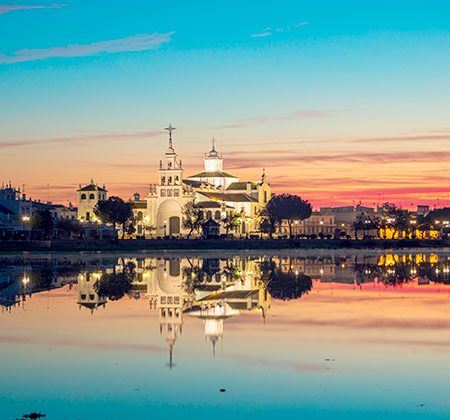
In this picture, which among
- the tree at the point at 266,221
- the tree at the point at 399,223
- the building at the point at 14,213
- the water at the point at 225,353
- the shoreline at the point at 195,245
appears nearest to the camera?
the water at the point at 225,353

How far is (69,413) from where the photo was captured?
13953 millimetres

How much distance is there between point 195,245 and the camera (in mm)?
101312

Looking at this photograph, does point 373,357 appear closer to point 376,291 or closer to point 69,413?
point 69,413

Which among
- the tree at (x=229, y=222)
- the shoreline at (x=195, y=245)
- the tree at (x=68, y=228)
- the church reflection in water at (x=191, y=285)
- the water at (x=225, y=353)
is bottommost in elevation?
the water at (x=225, y=353)

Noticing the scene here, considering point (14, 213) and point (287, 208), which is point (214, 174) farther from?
point (14, 213)

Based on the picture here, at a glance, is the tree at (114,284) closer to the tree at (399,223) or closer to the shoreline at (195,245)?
the shoreline at (195,245)

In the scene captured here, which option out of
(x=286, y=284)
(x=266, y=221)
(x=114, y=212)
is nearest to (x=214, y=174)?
(x=266, y=221)

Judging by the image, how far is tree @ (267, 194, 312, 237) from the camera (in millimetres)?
148000

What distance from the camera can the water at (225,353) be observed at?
14.5m

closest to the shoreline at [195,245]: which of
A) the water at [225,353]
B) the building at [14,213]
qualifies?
the building at [14,213]

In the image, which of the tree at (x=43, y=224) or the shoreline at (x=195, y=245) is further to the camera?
the tree at (x=43, y=224)

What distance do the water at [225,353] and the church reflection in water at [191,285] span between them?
14 cm

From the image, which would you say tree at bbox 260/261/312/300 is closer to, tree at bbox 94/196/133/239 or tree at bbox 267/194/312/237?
tree at bbox 94/196/133/239

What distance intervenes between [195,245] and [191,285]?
6128 cm
